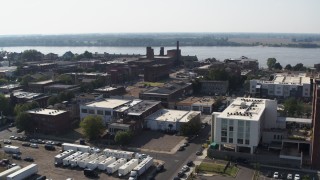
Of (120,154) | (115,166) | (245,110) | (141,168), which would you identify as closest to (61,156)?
(120,154)

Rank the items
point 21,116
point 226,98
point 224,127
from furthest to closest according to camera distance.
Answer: point 226,98 → point 21,116 → point 224,127

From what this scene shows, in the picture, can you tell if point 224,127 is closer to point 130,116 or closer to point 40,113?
point 130,116

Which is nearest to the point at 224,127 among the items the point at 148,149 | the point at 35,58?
the point at 148,149

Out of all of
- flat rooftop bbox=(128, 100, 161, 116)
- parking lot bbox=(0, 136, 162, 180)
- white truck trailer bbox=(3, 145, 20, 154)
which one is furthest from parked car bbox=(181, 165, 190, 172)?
white truck trailer bbox=(3, 145, 20, 154)

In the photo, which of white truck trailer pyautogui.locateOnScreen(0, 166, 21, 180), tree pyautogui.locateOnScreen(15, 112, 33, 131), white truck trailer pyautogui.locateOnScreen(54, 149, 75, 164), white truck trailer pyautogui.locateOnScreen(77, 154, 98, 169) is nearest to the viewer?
white truck trailer pyautogui.locateOnScreen(0, 166, 21, 180)

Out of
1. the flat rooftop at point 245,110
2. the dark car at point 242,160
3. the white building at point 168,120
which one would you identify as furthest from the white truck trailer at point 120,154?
the white building at point 168,120

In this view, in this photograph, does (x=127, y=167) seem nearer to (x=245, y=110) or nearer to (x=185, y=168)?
(x=185, y=168)

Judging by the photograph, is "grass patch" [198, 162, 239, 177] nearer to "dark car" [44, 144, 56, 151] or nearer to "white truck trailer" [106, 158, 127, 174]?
"white truck trailer" [106, 158, 127, 174]

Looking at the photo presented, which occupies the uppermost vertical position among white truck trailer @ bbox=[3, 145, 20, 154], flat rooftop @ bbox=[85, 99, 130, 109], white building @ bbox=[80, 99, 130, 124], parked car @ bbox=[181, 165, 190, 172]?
flat rooftop @ bbox=[85, 99, 130, 109]
